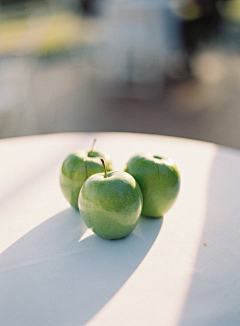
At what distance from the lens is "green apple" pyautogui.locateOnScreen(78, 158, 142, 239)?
2.29 ft

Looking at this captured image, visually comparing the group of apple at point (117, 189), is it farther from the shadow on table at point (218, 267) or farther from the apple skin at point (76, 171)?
the shadow on table at point (218, 267)

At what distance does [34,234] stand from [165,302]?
0.35 meters

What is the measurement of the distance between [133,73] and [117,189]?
3.60 m

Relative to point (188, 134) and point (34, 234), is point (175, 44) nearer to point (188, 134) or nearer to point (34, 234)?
point (188, 134)

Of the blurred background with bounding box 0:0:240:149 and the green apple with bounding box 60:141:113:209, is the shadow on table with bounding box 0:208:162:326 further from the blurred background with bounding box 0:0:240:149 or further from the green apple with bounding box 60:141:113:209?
the blurred background with bounding box 0:0:240:149

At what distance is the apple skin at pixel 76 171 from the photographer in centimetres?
82

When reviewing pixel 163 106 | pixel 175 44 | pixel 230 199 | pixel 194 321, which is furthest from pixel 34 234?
pixel 175 44

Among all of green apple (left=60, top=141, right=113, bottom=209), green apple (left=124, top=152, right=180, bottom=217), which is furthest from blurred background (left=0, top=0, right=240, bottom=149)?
green apple (left=124, top=152, right=180, bottom=217)

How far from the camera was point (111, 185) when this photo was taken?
27.7 inches

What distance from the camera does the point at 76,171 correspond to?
2.68ft

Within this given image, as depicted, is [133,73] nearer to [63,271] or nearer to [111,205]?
[111,205]

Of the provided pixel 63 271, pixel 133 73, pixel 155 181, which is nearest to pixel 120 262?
pixel 63 271

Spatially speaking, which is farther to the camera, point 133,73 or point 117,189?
point 133,73

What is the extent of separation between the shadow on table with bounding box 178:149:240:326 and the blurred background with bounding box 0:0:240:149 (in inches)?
75.8
